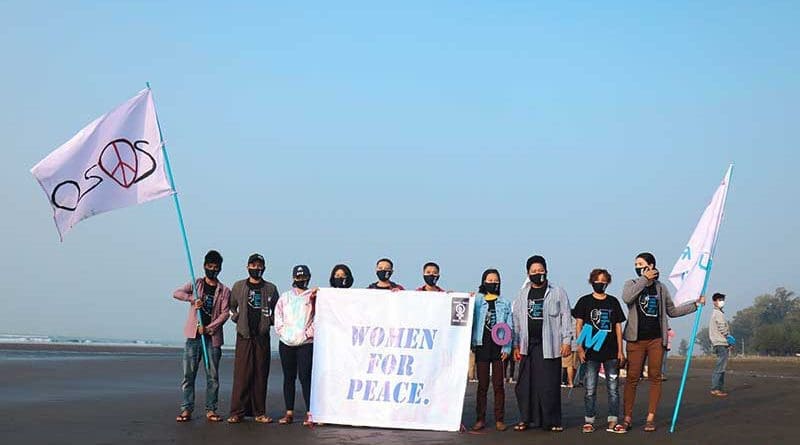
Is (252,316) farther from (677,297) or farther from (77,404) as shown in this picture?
(677,297)

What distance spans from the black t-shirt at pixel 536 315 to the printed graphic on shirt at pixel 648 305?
1.20 m

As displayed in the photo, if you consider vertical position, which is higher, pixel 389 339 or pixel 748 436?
pixel 389 339

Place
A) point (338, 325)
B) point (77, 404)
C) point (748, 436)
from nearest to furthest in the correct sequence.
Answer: point (748, 436) → point (338, 325) → point (77, 404)

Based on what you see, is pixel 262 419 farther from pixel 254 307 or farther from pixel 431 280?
pixel 431 280

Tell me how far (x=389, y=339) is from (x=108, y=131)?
4483mm

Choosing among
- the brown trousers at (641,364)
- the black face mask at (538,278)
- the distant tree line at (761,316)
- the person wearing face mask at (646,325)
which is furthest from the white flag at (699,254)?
the distant tree line at (761,316)

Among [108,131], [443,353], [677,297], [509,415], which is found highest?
[108,131]

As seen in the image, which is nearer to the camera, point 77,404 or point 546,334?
point 546,334

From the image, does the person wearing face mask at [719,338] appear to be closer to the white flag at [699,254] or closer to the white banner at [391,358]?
the white flag at [699,254]

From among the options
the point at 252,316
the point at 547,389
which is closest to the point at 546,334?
the point at 547,389

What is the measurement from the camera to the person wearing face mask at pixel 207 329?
11.0m

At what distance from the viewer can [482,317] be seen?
11.2m

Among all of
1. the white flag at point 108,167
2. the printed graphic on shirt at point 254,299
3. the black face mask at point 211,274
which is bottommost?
the printed graphic on shirt at point 254,299

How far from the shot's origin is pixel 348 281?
11.8m
